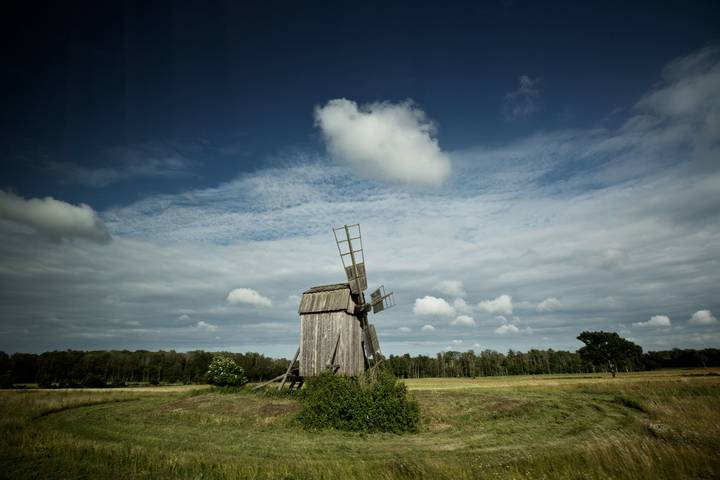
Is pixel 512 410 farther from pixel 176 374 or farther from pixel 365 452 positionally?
pixel 176 374

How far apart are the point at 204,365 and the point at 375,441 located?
11055cm

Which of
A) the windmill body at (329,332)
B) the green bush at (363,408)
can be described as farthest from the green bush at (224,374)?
the green bush at (363,408)

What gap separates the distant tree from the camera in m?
75.0

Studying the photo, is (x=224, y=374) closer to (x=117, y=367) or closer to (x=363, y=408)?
(x=363, y=408)

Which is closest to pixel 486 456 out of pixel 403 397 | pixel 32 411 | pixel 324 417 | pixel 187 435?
pixel 403 397

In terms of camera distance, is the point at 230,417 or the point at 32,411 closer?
the point at 230,417

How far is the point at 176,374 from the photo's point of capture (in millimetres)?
115312

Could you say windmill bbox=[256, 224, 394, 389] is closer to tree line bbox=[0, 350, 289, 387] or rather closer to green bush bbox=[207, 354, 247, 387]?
green bush bbox=[207, 354, 247, 387]

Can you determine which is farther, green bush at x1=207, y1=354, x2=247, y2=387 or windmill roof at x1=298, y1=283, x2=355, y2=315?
green bush at x1=207, y1=354, x2=247, y2=387

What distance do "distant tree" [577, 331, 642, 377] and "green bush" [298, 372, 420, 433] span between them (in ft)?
252

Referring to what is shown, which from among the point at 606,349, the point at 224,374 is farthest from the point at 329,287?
the point at 606,349

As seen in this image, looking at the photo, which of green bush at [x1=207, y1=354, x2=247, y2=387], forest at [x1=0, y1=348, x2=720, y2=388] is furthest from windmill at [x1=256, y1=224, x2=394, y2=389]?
forest at [x1=0, y1=348, x2=720, y2=388]

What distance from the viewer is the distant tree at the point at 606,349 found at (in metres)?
75.0

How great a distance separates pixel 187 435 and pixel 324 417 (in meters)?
6.72
